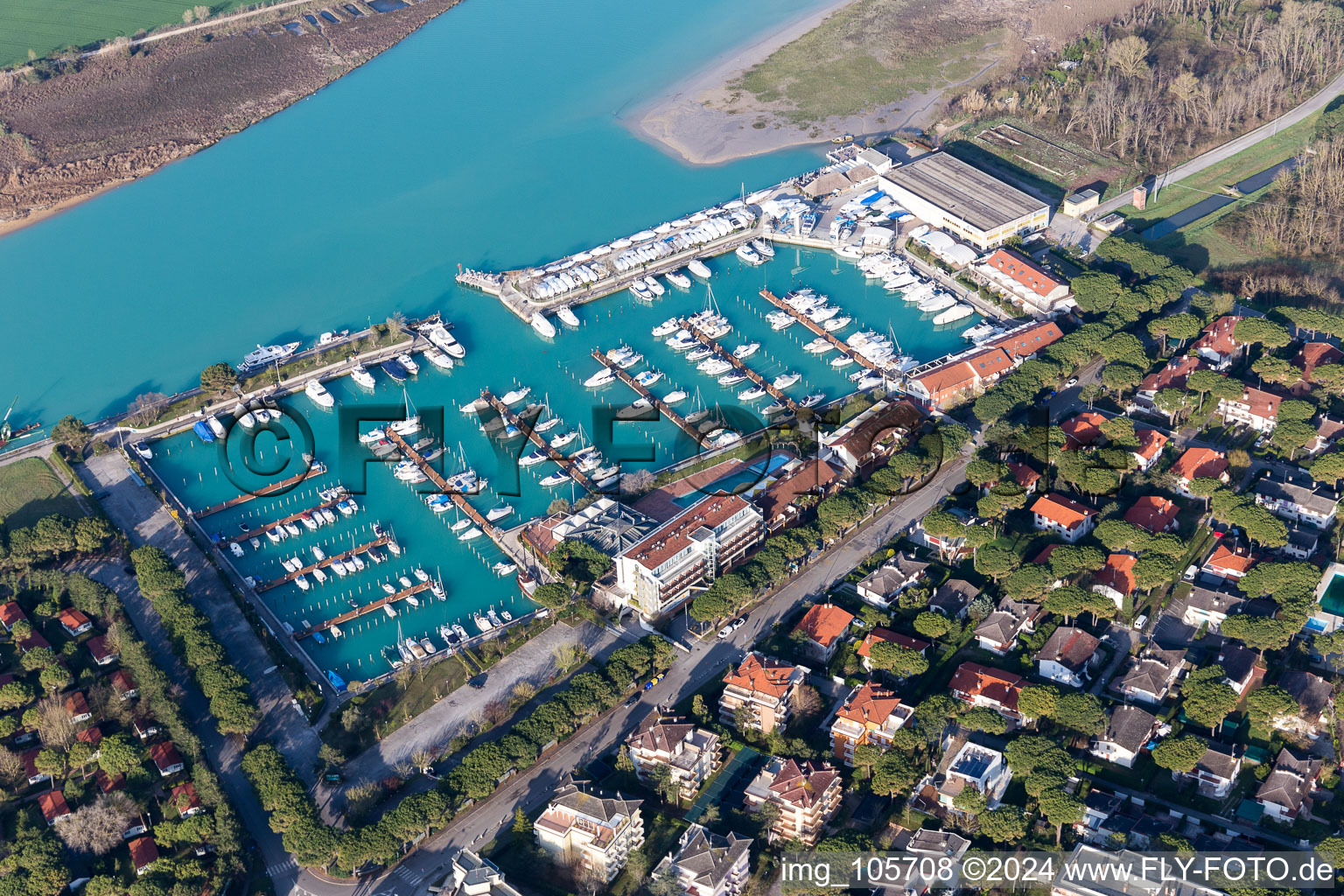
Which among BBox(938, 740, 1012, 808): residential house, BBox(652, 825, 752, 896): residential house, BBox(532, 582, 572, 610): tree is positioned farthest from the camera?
BBox(532, 582, 572, 610): tree

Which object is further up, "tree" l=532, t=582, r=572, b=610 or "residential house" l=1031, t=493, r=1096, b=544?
"tree" l=532, t=582, r=572, b=610

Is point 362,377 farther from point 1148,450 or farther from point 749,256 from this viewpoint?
point 1148,450

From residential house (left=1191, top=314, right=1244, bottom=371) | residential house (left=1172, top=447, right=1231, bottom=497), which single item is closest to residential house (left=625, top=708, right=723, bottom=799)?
residential house (left=1172, top=447, right=1231, bottom=497)

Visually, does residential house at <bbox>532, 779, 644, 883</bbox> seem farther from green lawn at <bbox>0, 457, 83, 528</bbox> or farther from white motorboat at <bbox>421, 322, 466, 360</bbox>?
white motorboat at <bbox>421, 322, 466, 360</bbox>

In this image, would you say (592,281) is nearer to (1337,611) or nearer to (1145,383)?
(1145,383)

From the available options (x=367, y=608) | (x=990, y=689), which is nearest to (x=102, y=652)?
(x=367, y=608)
